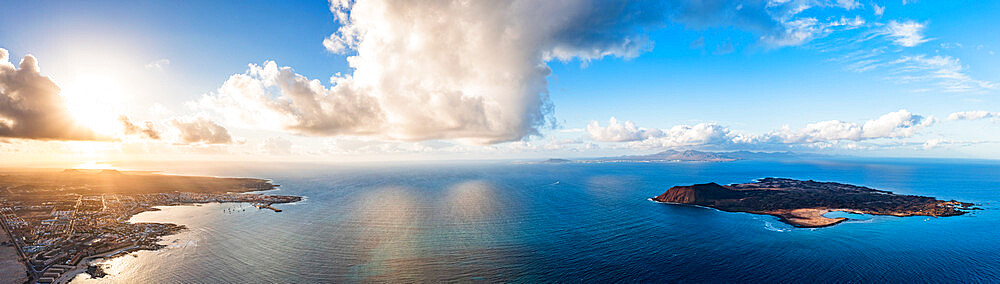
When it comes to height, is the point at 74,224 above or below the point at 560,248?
above

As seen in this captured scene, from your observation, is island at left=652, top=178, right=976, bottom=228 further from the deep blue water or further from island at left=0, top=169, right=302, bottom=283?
island at left=0, top=169, right=302, bottom=283

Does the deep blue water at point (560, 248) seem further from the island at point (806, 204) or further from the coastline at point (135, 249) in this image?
the island at point (806, 204)

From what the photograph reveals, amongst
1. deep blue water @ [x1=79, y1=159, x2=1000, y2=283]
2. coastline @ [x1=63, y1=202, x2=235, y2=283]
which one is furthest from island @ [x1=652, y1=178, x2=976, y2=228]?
coastline @ [x1=63, y1=202, x2=235, y2=283]

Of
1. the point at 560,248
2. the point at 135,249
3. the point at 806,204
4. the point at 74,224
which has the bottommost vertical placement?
the point at 806,204

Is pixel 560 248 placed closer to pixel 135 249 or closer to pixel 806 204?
pixel 135 249

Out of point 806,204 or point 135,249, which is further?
point 806,204

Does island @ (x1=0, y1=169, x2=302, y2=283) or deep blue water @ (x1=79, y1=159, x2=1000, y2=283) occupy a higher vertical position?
island @ (x1=0, y1=169, x2=302, y2=283)

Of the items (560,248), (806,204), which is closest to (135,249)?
(560,248)

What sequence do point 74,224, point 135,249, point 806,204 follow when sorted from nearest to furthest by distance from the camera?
point 135,249 → point 74,224 → point 806,204

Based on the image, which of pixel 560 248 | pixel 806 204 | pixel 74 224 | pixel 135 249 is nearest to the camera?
pixel 135 249

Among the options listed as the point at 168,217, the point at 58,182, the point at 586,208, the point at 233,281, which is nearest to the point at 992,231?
the point at 586,208

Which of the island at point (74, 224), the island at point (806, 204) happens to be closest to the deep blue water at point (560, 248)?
the island at point (806, 204)
